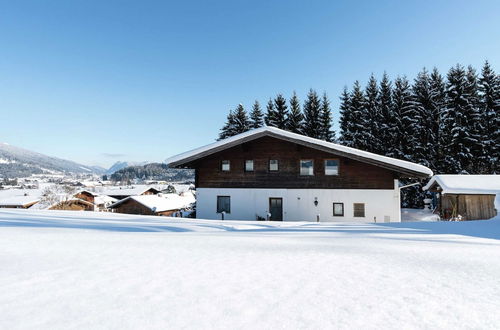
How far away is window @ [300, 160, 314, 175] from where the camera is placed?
16531 mm

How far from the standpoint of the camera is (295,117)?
34.6 metres

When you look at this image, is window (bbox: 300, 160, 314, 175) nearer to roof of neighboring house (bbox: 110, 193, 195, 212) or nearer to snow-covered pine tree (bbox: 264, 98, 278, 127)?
snow-covered pine tree (bbox: 264, 98, 278, 127)

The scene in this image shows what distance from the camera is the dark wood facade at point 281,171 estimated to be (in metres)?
15.8

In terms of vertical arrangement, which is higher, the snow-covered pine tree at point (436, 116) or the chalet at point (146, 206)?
the snow-covered pine tree at point (436, 116)

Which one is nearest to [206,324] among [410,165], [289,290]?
[289,290]

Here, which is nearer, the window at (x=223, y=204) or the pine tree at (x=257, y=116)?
the window at (x=223, y=204)

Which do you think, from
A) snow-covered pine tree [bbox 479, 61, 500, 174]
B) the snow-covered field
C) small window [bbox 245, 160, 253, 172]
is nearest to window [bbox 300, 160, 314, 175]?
small window [bbox 245, 160, 253, 172]

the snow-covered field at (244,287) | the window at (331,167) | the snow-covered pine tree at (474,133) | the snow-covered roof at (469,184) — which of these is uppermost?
the snow-covered pine tree at (474,133)

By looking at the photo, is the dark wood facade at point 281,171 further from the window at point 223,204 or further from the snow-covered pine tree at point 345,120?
the snow-covered pine tree at point 345,120

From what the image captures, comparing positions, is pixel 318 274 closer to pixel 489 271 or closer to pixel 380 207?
pixel 489 271

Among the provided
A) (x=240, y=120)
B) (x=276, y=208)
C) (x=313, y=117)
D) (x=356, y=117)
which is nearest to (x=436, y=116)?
(x=356, y=117)

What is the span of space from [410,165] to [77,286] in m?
15.7

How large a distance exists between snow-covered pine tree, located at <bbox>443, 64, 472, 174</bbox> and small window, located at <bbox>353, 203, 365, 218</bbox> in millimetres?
18888

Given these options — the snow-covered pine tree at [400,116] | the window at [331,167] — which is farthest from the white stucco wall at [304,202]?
the snow-covered pine tree at [400,116]
